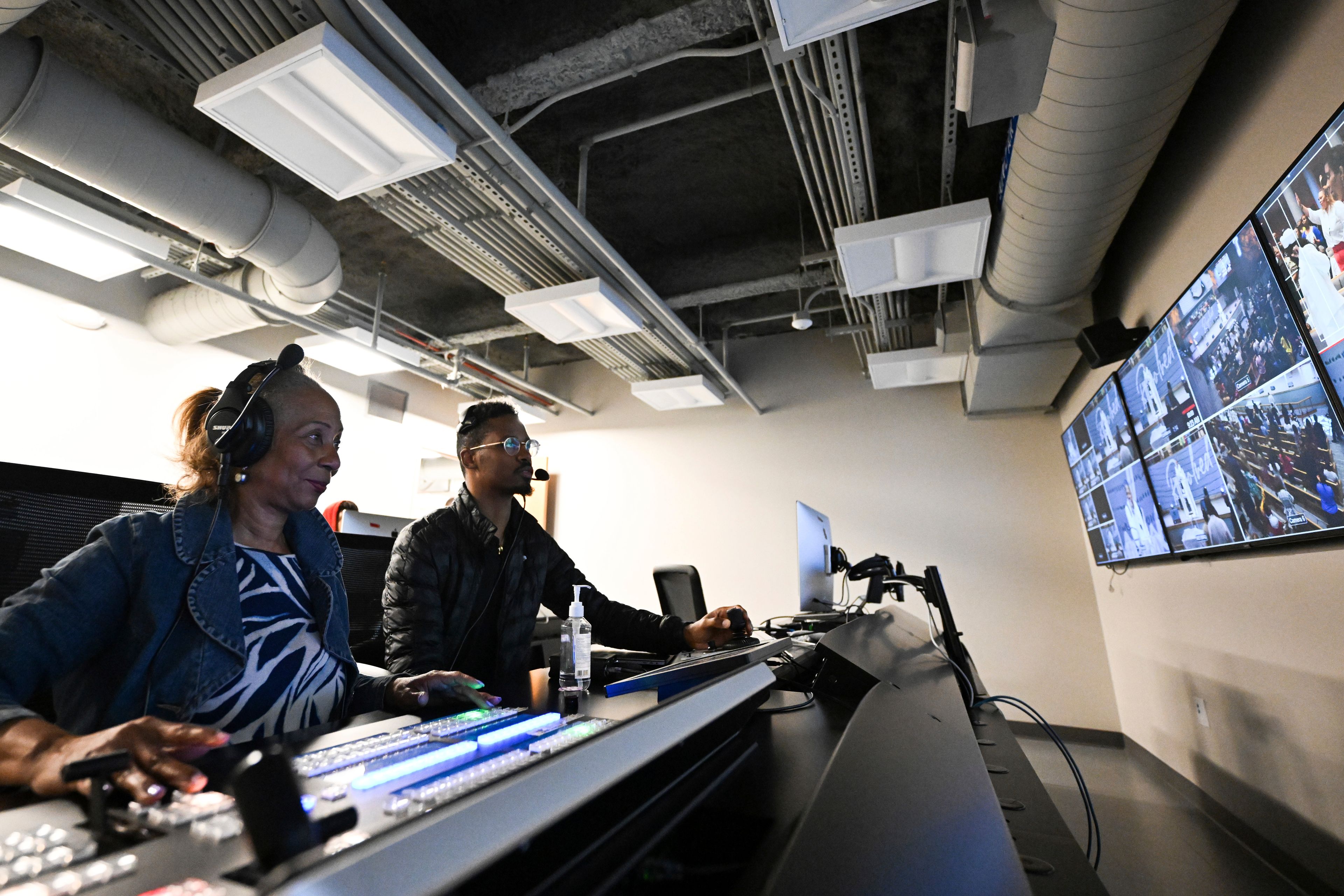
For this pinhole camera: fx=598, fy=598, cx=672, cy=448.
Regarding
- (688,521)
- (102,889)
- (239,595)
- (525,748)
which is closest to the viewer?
(102,889)

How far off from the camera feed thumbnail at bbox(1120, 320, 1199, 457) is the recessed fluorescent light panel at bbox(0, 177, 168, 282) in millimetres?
4181

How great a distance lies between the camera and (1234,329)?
5.50 feet

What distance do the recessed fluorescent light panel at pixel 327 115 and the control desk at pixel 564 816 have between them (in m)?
1.78

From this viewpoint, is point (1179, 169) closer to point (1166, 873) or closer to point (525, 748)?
point (1166, 873)

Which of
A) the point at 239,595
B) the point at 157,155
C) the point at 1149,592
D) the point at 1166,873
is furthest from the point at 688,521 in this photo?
the point at 239,595

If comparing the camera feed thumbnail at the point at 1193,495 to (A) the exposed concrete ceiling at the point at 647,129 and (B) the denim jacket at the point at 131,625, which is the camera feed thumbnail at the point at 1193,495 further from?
(B) the denim jacket at the point at 131,625

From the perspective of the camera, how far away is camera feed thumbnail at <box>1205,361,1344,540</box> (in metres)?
1.41

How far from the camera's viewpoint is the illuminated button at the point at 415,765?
439mm

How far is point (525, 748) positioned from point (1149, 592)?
356cm

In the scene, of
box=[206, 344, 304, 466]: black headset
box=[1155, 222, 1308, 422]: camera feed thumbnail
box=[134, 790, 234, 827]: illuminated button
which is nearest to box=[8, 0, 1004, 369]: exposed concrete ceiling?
box=[1155, 222, 1308, 422]: camera feed thumbnail

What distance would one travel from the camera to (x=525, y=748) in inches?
20.7

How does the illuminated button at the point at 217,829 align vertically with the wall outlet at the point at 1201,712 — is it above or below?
above

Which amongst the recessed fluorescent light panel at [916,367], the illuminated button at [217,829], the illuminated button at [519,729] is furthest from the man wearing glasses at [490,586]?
the recessed fluorescent light panel at [916,367]

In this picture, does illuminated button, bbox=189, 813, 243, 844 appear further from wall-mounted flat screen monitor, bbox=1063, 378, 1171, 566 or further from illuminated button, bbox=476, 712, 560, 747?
wall-mounted flat screen monitor, bbox=1063, 378, 1171, 566
